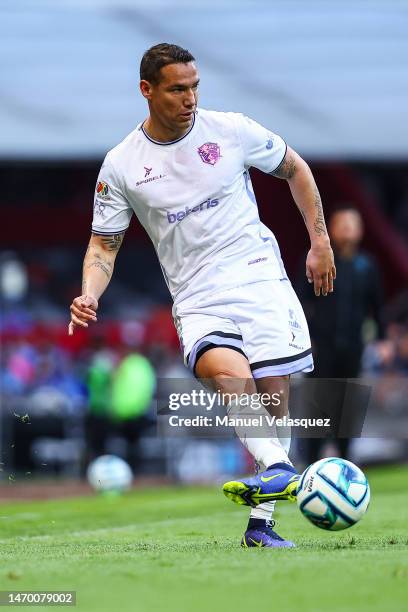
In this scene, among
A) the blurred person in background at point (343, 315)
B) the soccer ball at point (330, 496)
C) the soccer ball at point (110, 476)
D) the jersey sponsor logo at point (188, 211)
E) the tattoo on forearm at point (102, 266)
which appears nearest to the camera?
the soccer ball at point (330, 496)

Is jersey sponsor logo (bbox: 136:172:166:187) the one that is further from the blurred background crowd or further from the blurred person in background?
the blurred background crowd

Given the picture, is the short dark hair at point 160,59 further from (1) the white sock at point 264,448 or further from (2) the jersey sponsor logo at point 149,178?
(1) the white sock at point 264,448

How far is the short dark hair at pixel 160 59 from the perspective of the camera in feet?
19.6

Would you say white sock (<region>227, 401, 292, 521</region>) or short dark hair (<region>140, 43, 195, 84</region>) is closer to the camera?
white sock (<region>227, 401, 292, 521</region>)

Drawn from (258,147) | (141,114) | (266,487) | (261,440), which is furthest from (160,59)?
(141,114)

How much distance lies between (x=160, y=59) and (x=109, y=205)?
767mm

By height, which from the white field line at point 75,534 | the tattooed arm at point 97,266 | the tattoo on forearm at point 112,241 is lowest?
the white field line at point 75,534

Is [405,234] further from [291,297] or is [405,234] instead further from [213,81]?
[291,297]

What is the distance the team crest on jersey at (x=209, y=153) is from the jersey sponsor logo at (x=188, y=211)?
7.4 inches

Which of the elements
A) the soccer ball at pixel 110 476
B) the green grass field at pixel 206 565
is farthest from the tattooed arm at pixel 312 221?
the soccer ball at pixel 110 476

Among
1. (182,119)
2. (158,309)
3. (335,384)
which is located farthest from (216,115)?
(158,309)

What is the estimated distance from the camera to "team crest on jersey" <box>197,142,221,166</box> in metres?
6.07

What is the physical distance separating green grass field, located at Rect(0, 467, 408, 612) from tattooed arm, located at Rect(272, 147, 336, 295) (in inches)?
49.9

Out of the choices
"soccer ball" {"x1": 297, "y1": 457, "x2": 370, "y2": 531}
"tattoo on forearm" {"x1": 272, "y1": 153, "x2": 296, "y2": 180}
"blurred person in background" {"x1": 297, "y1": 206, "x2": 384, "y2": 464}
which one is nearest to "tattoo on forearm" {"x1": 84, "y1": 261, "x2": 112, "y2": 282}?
"tattoo on forearm" {"x1": 272, "y1": 153, "x2": 296, "y2": 180}
